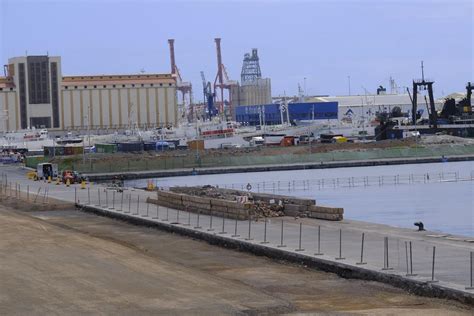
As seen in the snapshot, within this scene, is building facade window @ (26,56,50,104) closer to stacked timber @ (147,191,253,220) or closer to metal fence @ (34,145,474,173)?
metal fence @ (34,145,474,173)

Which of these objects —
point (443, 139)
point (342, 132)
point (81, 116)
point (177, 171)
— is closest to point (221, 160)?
point (177, 171)

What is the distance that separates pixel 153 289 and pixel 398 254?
7440 millimetres

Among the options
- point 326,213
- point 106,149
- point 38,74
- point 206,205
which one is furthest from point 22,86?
point 326,213

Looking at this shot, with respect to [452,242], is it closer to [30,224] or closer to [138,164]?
[30,224]

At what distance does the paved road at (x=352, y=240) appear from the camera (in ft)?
74.3

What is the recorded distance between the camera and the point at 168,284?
21.6 meters

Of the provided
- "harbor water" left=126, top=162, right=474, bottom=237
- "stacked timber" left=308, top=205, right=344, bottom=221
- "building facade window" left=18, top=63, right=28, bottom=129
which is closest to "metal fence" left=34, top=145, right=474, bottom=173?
"harbor water" left=126, top=162, right=474, bottom=237

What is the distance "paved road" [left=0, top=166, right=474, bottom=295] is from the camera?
22656 mm

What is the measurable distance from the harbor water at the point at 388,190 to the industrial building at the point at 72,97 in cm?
7376

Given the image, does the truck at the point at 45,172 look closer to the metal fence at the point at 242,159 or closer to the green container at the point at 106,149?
the metal fence at the point at 242,159

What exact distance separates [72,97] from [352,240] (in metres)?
136

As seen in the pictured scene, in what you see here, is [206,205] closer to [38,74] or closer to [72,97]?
[38,74]

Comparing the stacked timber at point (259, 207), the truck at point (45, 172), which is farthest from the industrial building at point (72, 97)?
the stacked timber at point (259, 207)

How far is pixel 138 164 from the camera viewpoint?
306 ft
